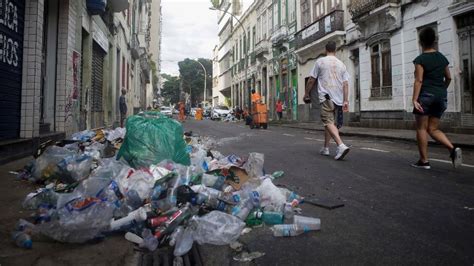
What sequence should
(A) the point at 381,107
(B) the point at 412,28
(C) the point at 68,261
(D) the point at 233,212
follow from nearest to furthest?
(C) the point at 68,261 → (D) the point at 233,212 → (B) the point at 412,28 → (A) the point at 381,107

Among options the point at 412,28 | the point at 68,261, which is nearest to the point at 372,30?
the point at 412,28

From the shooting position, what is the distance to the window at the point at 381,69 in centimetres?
1627

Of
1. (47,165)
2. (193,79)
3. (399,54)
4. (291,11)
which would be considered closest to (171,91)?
(193,79)

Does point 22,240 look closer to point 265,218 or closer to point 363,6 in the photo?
point 265,218

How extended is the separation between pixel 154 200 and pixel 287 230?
1012 millimetres

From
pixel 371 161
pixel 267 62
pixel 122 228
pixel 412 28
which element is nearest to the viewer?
pixel 122 228

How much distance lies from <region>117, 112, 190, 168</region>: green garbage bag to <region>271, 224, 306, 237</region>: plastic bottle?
193cm

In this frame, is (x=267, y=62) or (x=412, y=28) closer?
(x=412, y=28)

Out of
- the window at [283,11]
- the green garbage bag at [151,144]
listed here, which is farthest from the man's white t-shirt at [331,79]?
the window at [283,11]

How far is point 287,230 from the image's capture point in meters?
2.62

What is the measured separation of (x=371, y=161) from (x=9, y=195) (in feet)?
15.9

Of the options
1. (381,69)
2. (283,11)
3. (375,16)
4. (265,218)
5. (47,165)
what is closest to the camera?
(265,218)

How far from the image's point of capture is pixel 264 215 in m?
2.88

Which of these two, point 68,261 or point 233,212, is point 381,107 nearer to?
point 233,212
